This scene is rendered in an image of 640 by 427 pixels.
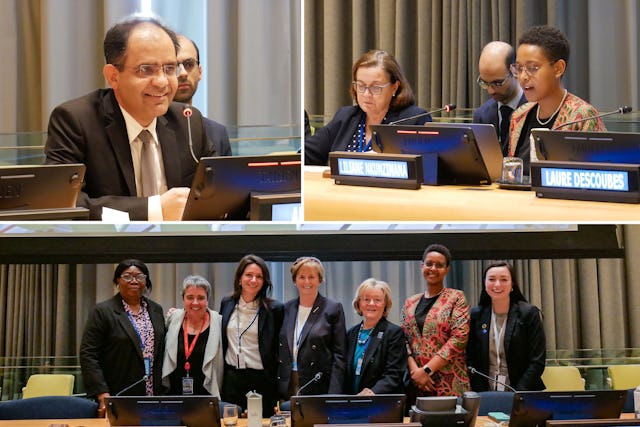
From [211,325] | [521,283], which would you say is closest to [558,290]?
[521,283]

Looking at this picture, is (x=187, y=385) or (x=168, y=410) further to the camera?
(x=187, y=385)

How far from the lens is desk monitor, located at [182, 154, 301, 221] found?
3.25m

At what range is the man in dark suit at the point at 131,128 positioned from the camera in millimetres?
→ 3242

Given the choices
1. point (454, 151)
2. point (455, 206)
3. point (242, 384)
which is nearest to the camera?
point (455, 206)

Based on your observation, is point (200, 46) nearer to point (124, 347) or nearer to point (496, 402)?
point (124, 347)

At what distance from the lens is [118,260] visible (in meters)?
5.80

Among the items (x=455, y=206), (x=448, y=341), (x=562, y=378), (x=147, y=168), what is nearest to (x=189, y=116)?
(x=147, y=168)

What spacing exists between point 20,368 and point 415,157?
3805 mm

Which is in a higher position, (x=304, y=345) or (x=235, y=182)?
(x=235, y=182)

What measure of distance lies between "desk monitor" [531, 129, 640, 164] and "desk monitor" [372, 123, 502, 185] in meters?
0.19

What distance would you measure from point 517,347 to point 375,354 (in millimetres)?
678

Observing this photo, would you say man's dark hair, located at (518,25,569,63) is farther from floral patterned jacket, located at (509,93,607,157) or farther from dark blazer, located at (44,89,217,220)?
dark blazer, located at (44,89,217,220)

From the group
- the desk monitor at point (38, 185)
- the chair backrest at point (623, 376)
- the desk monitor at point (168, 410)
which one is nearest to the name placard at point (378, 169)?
the desk monitor at point (38, 185)

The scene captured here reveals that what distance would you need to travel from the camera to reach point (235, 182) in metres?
3.29
